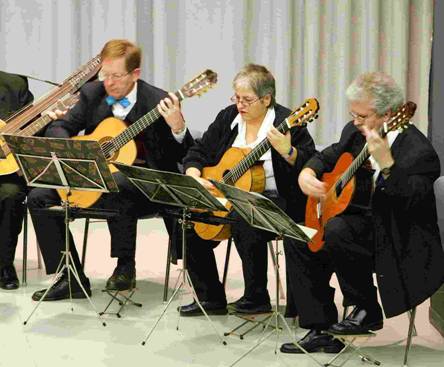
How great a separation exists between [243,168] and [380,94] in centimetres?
83

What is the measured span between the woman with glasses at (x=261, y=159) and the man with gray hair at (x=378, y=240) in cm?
40

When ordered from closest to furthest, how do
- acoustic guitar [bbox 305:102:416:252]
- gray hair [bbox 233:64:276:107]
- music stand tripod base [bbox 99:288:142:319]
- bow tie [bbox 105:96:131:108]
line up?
acoustic guitar [bbox 305:102:416:252] → gray hair [bbox 233:64:276:107] → music stand tripod base [bbox 99:288:142:319] → bow tie [bbox 105:96:131:108]

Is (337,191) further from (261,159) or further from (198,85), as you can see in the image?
(198,85)

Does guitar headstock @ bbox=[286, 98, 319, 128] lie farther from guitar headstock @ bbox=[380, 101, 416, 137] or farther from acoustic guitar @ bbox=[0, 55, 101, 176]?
acoustic guitar @ bbox=[0, 55, 101, 176]

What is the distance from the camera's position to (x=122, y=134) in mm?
4730

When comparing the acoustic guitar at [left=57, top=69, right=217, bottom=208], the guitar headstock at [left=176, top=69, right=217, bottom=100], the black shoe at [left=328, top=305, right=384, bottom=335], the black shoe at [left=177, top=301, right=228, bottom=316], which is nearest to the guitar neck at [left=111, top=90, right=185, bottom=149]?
the acoustic guitar at [left=57, top=69, right=217, bottom=208]

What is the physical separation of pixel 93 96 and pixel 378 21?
3.31m

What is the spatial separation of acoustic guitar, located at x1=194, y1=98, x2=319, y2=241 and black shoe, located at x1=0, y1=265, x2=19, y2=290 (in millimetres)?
1186

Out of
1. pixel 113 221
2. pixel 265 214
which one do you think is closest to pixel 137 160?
pixel 113 221

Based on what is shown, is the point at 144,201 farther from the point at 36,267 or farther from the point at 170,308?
the point at 36,267

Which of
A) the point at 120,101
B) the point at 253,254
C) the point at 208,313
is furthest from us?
the point at 120,101

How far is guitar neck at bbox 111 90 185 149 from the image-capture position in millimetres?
4695

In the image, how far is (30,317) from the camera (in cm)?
446

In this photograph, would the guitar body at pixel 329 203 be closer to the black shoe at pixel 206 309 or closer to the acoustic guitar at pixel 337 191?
the acoustic guitar at pixel 337 191
